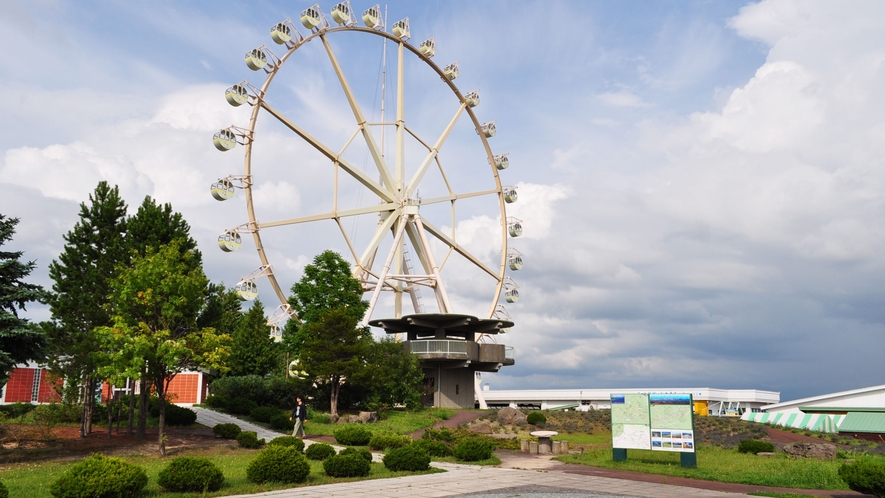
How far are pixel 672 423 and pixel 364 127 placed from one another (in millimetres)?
31367

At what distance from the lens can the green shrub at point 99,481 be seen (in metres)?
14.1

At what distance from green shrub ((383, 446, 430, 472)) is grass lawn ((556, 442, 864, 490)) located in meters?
5.82

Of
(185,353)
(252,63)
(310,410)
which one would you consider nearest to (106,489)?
(185,353)

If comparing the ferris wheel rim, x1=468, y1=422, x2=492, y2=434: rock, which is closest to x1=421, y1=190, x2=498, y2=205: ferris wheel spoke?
the ferris wheel rim

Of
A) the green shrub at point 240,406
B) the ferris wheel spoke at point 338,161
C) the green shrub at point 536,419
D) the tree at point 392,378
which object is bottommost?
the green shrub at point 536,419

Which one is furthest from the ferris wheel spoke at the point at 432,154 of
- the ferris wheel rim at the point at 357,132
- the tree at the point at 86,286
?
the tree at the point at 86,286

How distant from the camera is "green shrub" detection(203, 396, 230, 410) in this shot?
126 ft

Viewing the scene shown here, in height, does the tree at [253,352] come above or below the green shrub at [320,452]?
above

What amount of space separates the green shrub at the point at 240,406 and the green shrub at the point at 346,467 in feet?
59.8

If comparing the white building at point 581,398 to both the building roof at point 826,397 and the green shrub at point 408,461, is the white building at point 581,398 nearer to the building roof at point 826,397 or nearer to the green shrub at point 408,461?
the building roof at point 826,397

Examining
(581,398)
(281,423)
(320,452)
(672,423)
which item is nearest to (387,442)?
(320,452)

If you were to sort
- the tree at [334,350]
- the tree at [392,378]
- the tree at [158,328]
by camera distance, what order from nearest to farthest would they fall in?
the tree at [158,328], the tree at [334,350], the tree at [392,378]

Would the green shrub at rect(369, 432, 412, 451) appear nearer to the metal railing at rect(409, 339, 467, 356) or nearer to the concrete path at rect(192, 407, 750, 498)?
the concrete path at rect(192, 407, 750, 498)

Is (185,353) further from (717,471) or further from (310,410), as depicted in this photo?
(717,471)
